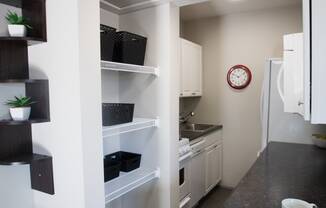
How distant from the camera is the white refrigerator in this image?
2.60 metres

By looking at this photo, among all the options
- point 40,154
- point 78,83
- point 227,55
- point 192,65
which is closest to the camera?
point 78,83

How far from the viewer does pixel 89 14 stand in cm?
144

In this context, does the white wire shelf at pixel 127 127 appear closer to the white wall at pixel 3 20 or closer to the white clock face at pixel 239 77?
the white wall at pixel 3 20

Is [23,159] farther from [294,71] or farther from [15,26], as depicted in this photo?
[294,71]

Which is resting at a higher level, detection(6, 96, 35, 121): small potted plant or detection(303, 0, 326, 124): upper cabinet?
detection(303, 0, 326, 124): upper cabinet

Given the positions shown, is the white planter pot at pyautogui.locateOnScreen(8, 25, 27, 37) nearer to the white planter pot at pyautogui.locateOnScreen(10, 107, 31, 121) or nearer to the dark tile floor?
the white planter pot at pyautogui.locateOnScreen(10, 107, 31, 121)

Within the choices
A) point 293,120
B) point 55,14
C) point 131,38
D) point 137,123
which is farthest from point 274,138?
point 55,14

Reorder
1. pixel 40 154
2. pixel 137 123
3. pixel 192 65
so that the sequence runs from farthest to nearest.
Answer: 1. pixel 192 65
2. pixel 137 123
3. pixel 40 154

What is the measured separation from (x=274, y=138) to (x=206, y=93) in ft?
4.45

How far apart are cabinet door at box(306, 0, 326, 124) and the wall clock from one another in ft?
8.01

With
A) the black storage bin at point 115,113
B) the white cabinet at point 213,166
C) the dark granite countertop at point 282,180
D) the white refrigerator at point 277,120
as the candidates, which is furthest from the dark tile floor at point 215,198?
the black storage bin at point 115,113

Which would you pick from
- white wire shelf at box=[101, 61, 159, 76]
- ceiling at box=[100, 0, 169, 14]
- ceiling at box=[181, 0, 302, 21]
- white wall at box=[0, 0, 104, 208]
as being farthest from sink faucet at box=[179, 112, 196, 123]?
white wall at box=[0, 0, 104, 208]

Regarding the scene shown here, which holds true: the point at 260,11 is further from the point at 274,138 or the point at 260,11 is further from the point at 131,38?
the point at 131,38

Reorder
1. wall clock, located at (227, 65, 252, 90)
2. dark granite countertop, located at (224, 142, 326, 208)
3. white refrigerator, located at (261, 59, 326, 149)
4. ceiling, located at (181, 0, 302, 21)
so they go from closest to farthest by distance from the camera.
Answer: dark granite countertop, located at (224, 142, 326, 208) < white refrigerator, located at (261, 59, 326, 149) < ceiling, located at (181, 0, 302, 21) < wall clock, located at (227, 65, 252, 90)
